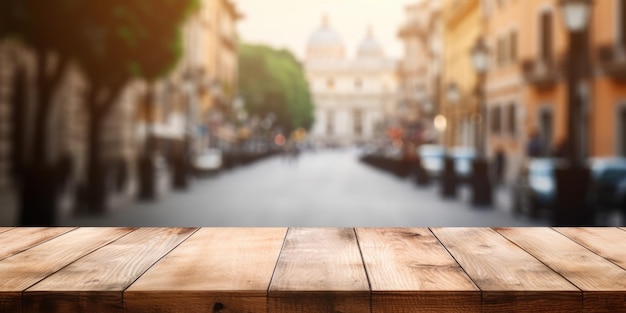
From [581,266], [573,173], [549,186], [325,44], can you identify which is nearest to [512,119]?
[549,186]

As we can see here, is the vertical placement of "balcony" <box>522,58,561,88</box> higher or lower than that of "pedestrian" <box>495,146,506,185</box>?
higher

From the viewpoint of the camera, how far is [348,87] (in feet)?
369

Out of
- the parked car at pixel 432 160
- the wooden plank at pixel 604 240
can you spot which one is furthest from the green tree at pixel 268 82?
the wooden plank at pixel 604 240

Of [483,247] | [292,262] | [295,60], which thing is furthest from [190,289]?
[295,60]

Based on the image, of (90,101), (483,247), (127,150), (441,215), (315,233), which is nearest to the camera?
(483,247)

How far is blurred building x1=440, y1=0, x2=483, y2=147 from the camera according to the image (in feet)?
137

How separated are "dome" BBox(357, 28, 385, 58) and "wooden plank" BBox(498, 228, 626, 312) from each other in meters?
99.6

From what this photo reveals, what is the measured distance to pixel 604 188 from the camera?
45.9 feet

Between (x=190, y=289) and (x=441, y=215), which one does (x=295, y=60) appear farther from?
(x=190, y=289)

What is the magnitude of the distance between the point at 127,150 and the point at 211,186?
9.85 m

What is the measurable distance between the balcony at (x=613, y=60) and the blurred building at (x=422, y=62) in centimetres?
2180

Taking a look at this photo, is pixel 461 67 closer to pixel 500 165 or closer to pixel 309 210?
pixel 500 165

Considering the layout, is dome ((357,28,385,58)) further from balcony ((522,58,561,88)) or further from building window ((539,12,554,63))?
balcony ((522,58,561,88))

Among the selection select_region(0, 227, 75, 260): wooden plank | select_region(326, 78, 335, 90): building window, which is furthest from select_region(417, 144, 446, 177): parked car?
select_region(326, 78, 335, 90): building window
